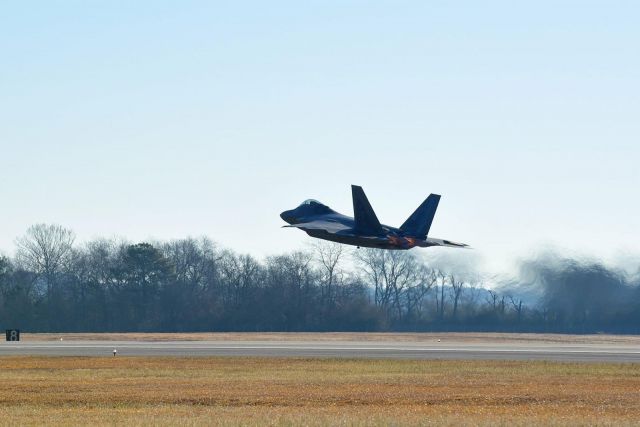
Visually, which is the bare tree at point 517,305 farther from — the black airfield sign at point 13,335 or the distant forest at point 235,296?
the black airfield sign at point 13,335

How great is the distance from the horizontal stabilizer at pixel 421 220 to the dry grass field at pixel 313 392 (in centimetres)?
862

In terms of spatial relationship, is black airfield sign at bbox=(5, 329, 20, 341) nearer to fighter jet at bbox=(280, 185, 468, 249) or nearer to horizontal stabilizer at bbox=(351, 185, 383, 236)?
fighter jet at bbox=(280, 185, 468, 249)

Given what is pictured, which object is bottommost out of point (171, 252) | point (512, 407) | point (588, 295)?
point (512, 407)

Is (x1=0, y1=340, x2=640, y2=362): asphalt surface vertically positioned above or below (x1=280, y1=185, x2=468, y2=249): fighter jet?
below

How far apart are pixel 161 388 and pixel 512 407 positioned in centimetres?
1431

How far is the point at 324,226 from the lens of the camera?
64.1m

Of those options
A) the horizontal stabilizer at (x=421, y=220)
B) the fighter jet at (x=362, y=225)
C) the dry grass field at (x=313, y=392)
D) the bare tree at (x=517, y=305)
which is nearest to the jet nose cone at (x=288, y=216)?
the fighter jet at (x=362, y=225)

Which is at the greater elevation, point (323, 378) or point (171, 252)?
point (171, 252)

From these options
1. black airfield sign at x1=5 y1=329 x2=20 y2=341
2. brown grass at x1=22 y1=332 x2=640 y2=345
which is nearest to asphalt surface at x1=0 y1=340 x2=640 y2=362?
black airfield sign at x1=5 y1=329 x2=20 y2=341

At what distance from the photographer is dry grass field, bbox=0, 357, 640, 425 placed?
3375 cm

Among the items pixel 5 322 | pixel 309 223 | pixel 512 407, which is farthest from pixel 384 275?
pixel 512 407

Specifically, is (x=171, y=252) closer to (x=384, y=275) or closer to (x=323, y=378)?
(x=384, y=275)

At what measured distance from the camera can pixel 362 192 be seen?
61562 mm

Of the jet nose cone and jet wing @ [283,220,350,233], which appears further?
the jet nose cone
